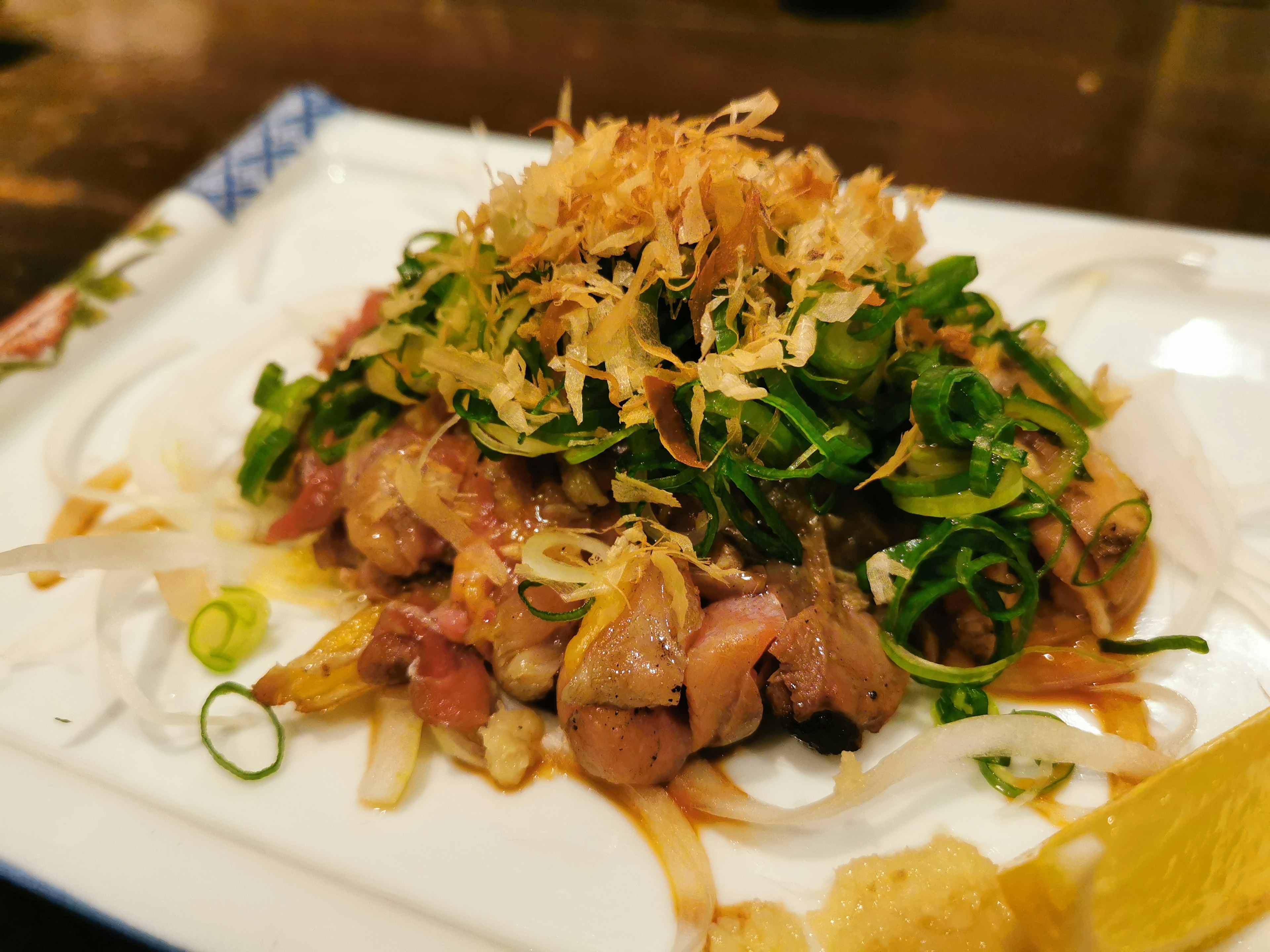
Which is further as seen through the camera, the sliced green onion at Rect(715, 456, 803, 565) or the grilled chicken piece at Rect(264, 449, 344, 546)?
the grilled chicken piece at Rect(264, 449, 344, 546)

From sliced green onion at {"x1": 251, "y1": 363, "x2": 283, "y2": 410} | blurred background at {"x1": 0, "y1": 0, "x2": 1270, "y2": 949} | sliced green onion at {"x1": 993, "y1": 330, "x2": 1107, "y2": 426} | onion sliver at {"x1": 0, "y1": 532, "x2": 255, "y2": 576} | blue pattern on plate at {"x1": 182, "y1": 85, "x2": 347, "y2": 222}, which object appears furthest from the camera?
blurred background at {"x1": 0, "y1": 0, "x2": 1270, "y2": 949}

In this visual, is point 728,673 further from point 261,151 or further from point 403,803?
point 261,151

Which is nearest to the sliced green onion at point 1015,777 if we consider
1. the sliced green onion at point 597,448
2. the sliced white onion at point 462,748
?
the sliced green onion at point 597,448

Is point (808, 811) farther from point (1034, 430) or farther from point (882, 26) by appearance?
point (882, 26)

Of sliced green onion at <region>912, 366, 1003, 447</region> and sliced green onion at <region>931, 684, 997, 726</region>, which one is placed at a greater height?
sliced green onion at <region>912, 366, 1003, 447</region>

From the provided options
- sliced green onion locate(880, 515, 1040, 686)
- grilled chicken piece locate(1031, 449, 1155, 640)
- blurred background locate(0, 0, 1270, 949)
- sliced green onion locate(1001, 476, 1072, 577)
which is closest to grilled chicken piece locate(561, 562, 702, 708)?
sliced green onion locate(880, 515, 1040, 686)

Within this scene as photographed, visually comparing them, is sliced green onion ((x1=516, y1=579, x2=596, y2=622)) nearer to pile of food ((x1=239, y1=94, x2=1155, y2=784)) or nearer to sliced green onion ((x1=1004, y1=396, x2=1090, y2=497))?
pile of food ((x1=239, y1=94, x2=1155, y2=784))

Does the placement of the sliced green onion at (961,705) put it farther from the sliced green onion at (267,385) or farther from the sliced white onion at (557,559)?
the sliced green onion at (267,385)
